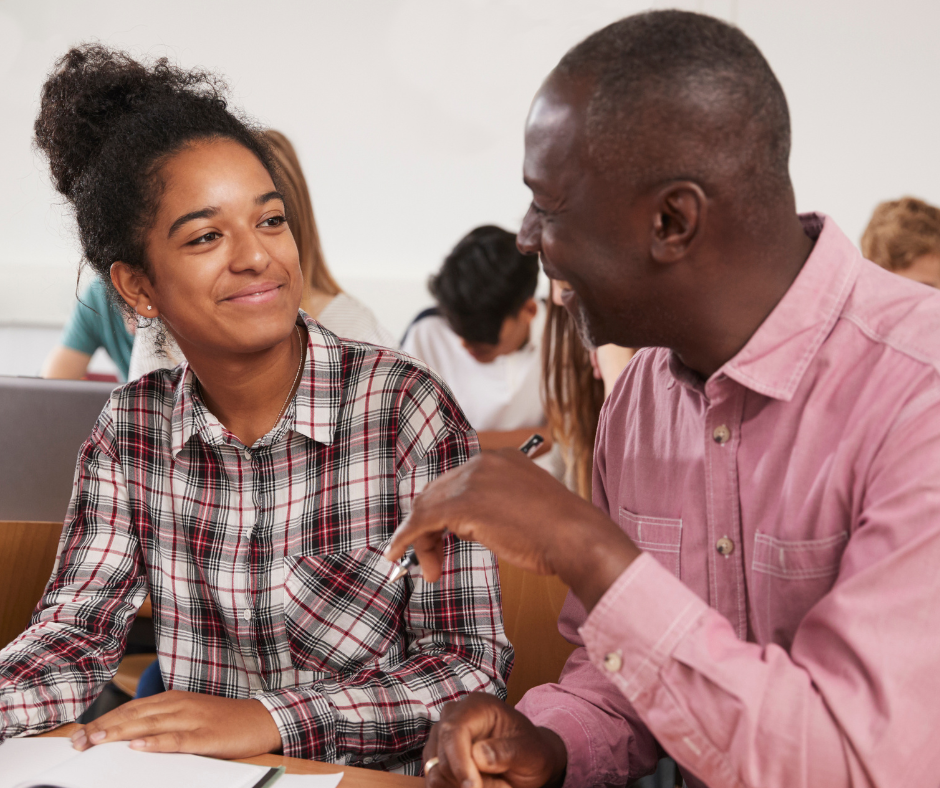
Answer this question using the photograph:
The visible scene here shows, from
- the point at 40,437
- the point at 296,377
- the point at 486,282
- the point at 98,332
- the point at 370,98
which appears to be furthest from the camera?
the point at 370,98

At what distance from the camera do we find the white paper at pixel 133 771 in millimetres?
820

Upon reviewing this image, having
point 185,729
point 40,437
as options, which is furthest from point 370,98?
point 185,729

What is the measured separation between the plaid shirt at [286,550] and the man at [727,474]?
24 cm

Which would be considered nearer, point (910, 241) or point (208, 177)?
point (208, 177)

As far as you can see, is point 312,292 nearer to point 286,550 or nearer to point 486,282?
point 486,282

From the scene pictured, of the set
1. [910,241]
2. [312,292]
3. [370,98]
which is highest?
[370,98]

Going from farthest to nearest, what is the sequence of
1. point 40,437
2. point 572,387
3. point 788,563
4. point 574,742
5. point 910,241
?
1. point 910,241
2. point 572,387
3. point 40,437
4. point 574,742
5. point 788,563

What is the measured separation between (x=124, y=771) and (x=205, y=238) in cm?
63

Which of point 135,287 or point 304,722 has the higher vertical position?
point 135,287

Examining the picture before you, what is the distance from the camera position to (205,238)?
1136 millimetres

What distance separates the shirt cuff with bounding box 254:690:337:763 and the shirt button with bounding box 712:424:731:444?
529 millimetres

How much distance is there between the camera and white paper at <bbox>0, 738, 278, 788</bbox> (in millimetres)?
820

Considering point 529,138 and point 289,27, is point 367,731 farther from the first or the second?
point 289,27

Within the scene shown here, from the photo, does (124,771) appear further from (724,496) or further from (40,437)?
(40,437)
